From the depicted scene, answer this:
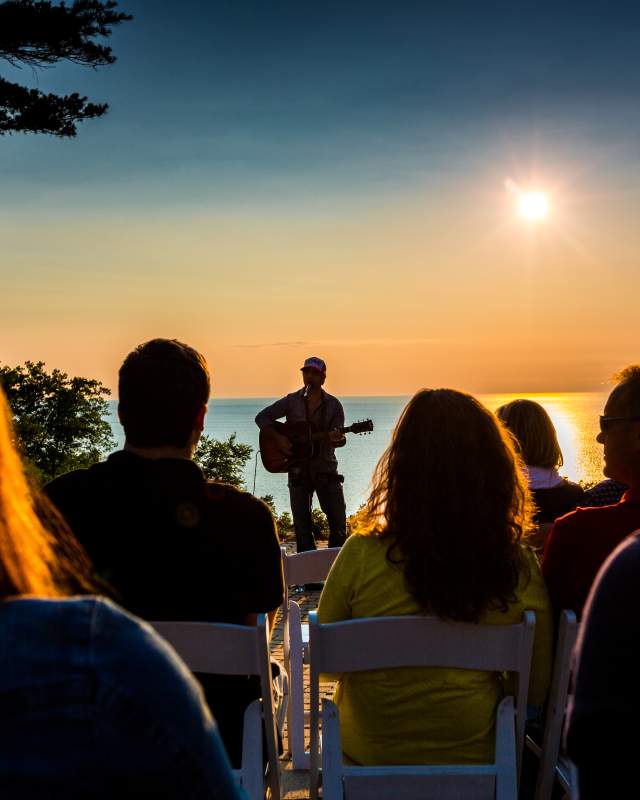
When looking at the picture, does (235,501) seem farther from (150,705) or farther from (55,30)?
(55,30)

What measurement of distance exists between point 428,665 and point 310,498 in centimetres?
739

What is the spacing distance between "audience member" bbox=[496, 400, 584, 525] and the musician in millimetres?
5333

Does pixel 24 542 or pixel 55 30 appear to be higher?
pixel 55 30

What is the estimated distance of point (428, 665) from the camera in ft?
8.31

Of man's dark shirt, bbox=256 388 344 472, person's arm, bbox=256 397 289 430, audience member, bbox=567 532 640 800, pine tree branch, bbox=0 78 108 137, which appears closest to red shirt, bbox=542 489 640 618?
audience member, bbox=567 532 640 800

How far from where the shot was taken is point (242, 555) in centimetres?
267

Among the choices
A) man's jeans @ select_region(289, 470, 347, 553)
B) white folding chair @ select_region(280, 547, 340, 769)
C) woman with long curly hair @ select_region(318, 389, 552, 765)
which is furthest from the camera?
man's jeans @ select_region(289, 470, 347, 553)

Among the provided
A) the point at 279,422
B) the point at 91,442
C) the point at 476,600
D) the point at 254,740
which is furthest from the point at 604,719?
the point at 91,442

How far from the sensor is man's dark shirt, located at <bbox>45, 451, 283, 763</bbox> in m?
2.59

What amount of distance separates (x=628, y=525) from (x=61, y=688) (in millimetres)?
2574

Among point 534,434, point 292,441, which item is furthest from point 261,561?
point 292,441

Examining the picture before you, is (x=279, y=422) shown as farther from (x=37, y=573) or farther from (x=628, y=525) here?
(x=37, y=573)

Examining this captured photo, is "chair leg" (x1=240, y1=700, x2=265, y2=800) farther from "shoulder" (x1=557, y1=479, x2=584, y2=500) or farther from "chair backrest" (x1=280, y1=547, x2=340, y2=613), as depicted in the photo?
"shoulder" (x1=557, y1=479, x2=584, y2=500)

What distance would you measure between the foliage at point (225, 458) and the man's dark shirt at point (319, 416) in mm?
5247
